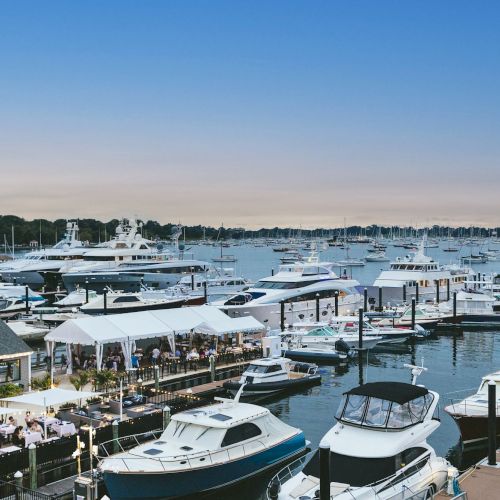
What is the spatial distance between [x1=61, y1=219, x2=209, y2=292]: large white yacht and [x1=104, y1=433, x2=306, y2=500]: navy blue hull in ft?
164

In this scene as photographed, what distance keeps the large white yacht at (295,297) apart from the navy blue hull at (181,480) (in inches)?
1101

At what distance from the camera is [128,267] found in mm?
76625

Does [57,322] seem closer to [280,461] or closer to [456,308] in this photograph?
[456,308]

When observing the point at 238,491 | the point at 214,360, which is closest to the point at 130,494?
the point at 238,491

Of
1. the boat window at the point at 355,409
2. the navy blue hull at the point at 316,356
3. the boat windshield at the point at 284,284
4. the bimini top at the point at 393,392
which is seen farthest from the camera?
the boat windshield at the point at 284,284

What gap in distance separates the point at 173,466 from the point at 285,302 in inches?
1333

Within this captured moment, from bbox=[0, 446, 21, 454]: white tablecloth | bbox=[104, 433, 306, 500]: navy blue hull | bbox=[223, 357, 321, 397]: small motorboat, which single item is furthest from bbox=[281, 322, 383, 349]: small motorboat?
bbox=[0, 446, 21, 454]: white tablecloth

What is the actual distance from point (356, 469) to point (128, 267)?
62027 mm

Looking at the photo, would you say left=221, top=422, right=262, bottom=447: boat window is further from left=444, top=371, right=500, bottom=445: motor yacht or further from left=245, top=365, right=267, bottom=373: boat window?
left=245, top=365, right=267, bottom=373: boat window

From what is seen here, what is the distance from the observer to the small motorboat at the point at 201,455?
18.2 meters

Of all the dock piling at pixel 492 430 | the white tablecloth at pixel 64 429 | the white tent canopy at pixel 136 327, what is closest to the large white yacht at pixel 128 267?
the white tent canopy at pixel 136 327

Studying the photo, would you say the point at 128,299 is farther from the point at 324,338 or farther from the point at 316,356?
the point at 316,356

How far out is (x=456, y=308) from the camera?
55938mm

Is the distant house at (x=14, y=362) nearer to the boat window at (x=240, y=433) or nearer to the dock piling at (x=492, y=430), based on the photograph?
the boat window at (x=240, y=433)
